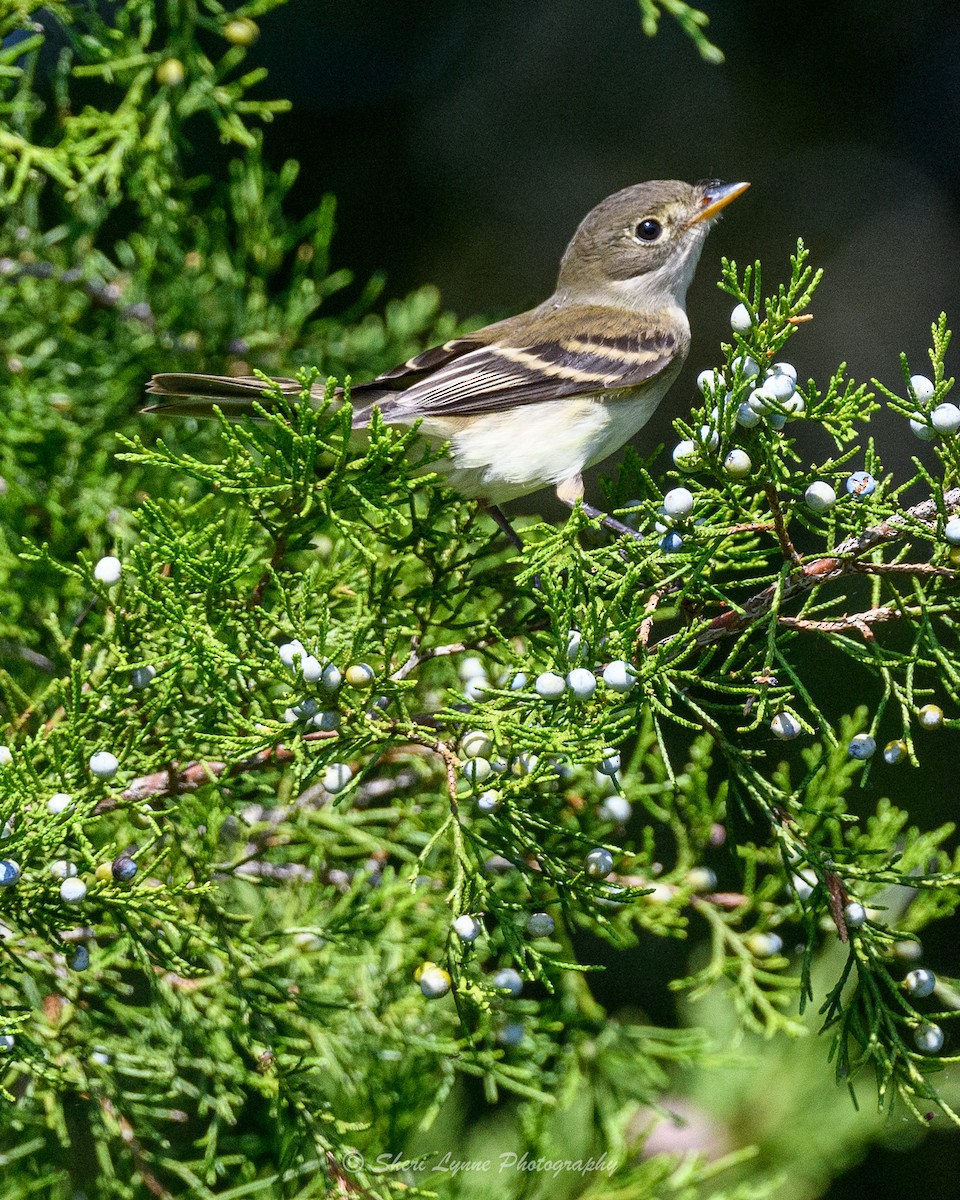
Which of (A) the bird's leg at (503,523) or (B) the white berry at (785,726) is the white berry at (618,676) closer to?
(B) the white berry at (785,726)

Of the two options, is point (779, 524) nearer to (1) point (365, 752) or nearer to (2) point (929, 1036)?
(1) point (365, 752)

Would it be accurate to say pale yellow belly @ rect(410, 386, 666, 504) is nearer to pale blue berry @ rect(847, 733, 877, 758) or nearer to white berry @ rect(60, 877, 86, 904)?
pale blue berry @ rect(847, 733, 877, 758)

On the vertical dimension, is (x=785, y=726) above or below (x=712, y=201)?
below

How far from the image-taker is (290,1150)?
6.45 ft

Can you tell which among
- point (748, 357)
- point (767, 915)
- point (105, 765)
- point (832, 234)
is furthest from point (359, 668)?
point (832, 234)

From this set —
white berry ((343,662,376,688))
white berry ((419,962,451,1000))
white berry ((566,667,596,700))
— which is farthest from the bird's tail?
white berry ((419,962,451,1000))

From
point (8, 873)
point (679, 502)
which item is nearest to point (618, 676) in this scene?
point (679, 502)

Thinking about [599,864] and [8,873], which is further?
[599,864]

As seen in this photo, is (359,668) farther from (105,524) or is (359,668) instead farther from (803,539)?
(803,539)

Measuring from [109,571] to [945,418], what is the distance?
1.35 meters

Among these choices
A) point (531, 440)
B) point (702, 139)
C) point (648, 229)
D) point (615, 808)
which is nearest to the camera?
point (615, 808)

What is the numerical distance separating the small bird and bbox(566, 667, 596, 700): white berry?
0.64 meters

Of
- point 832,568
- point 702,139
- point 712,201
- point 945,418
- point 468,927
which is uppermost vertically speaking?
point 945,418

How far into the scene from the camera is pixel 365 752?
1.93 metres
